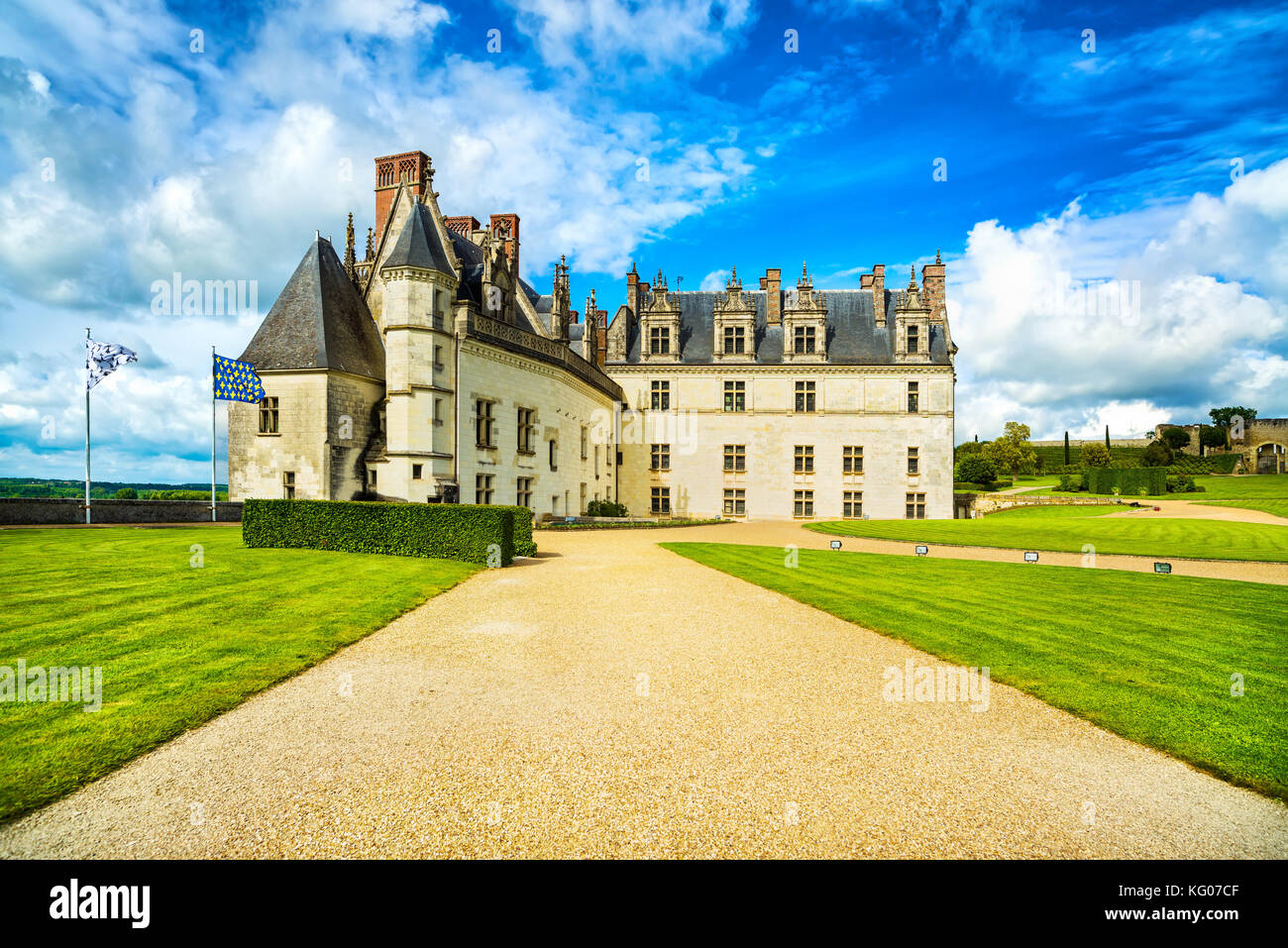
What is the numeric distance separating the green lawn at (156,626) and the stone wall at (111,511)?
5016 mm

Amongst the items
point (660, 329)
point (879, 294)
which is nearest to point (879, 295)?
point (879, 294)

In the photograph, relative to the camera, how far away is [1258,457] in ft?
230

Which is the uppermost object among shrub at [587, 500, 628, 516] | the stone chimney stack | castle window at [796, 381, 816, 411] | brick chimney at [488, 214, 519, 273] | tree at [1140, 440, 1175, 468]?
brick chimney at [488, 214, 519, 273]

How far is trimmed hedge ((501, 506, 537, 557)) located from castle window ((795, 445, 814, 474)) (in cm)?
2756

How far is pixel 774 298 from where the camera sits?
44094 mm

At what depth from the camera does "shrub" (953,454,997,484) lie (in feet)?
207

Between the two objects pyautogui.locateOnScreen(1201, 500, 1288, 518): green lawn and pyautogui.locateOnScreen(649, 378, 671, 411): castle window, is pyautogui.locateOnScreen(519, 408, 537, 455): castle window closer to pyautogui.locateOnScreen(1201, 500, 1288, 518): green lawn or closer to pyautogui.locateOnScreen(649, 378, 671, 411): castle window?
pyautogui.locateOnScreen(649, 378, 671, 411): castle window

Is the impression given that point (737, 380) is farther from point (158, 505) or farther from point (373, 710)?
point (373, 710)

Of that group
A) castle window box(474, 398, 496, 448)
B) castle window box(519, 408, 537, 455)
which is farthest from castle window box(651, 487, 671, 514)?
castle window box(474, 398, 496, 448)

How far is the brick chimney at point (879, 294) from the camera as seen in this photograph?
1682 inches

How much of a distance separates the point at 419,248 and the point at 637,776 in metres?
24.1

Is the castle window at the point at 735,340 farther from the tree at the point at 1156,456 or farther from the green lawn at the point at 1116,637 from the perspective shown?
the tree at the point at 1156,456

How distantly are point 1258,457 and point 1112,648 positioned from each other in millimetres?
88922

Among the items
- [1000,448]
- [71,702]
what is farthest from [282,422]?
[1000,448]
